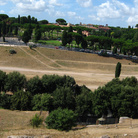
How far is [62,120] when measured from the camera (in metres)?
14.8

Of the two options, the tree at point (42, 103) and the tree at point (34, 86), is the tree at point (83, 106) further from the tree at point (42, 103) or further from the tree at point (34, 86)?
the tree at point (34, 86)

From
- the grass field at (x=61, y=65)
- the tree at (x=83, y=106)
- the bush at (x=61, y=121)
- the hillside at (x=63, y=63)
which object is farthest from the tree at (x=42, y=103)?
the hillside at (x=63, y=63)

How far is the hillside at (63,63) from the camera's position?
42394 mm

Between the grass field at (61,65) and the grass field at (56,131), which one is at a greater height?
the grass field at (61,65)

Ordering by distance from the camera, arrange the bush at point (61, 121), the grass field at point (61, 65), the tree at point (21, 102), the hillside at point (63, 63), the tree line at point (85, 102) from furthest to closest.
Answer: the hillside at point (63, 63), the grass field at point (61, 65), the tree at point (21, 102), the tree line at point (85, 102), the bush at point (61, 121)

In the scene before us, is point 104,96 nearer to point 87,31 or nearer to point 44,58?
point 44,58

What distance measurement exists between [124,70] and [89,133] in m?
37.2

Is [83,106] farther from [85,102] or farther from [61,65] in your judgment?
[61,65]

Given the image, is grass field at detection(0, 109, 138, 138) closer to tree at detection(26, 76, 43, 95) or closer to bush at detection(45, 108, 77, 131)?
bush at detection(45, 108, 77, 131)

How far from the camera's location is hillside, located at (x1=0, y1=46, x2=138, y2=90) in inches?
1669

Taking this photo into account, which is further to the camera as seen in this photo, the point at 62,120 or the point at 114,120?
the point at 114,120

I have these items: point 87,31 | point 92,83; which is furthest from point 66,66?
point 87,31

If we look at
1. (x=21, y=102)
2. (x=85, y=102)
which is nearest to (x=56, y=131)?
(x=85, y=102)

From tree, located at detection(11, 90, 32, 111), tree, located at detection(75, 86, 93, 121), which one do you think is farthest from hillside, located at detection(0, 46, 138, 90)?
tree, located at detection(11, 90, 32, 111)
